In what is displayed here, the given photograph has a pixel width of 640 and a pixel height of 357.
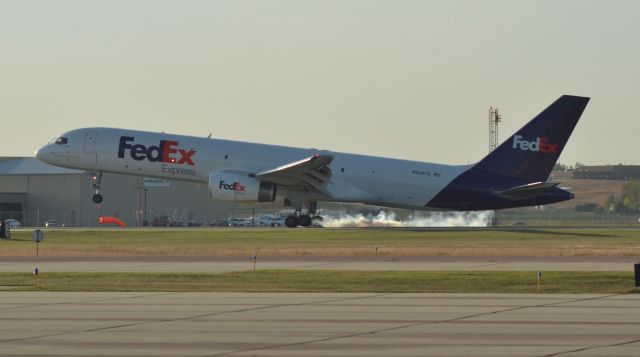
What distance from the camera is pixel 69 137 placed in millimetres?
68812

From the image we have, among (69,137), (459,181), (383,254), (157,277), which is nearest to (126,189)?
(69,137)

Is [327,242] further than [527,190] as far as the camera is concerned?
No

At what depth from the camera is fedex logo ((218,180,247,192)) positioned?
219 feet

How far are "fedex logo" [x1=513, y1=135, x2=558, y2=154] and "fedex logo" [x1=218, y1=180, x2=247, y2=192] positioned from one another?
15.9m

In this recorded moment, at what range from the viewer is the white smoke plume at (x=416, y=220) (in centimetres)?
Result: 7850

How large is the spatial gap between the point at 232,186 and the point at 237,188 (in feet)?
1.15

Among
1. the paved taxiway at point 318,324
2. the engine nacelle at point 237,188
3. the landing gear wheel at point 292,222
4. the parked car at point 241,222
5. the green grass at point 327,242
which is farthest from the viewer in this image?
the parked car at point 241,222

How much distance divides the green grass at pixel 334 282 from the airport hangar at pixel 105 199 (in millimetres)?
66343

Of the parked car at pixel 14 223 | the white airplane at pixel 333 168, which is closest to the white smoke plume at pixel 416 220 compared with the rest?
the white airplane at pixel 333 168

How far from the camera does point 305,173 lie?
6756cm

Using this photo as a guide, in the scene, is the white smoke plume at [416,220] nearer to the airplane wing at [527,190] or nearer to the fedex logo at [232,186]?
the airplane wing at [527,190]

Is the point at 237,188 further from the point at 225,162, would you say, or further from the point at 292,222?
the point at 292,222

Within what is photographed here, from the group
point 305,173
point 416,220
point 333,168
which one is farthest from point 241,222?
point 305,173

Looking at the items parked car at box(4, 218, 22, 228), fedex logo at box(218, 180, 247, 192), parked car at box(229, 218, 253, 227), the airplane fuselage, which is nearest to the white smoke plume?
the airplane fuselage
